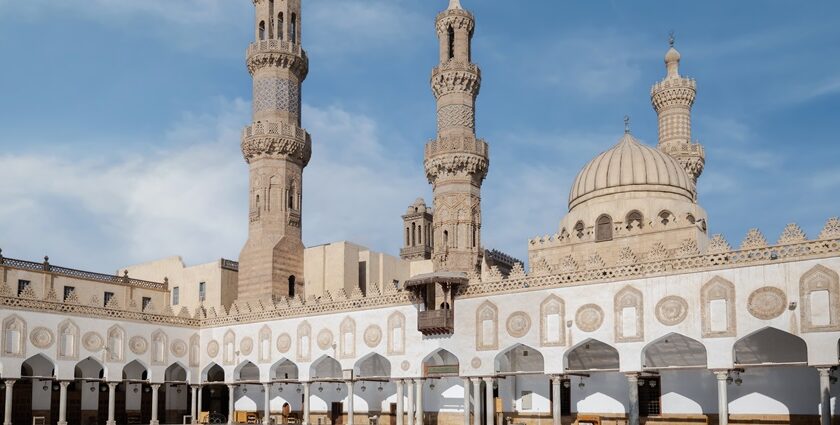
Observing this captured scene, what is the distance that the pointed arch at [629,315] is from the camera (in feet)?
86.6

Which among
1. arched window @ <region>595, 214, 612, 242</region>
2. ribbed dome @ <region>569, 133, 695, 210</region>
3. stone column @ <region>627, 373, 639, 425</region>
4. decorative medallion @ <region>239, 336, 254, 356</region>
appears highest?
ribbed dome @ <region>569, 133, 695, 210</region>

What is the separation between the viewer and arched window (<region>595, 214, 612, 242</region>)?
115 feet

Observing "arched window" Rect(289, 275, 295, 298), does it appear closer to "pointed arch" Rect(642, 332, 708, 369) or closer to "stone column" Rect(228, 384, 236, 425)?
"stone column" Rect(228, 384, 236, 425)

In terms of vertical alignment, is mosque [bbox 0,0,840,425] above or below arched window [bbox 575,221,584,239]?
below

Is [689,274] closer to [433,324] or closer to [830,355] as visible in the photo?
[830,355]

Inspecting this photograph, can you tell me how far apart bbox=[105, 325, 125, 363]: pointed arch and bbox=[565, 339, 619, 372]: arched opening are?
1838 cm

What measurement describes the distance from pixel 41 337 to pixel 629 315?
22117 millimetres

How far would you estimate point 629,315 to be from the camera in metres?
26.7

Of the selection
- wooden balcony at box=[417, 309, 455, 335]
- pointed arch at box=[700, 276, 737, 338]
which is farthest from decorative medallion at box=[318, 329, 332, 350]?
pointed arch at box=[700, 276, 737, 338]

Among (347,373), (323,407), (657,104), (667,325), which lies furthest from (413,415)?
(657,104)

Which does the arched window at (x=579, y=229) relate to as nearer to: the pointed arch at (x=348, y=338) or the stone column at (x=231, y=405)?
the pointed arch at (x=348, y=338)

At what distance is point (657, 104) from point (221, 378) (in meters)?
26.6

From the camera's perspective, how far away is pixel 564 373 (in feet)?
91.5

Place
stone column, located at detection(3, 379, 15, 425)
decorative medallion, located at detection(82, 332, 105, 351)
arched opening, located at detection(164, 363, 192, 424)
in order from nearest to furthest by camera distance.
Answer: stone column, located at detection(3, 379, 15, 425) < decorative medallion, located at detection(82, 332, 105, 351) < arched opening, located at detection(164, 363, 192, 424)
